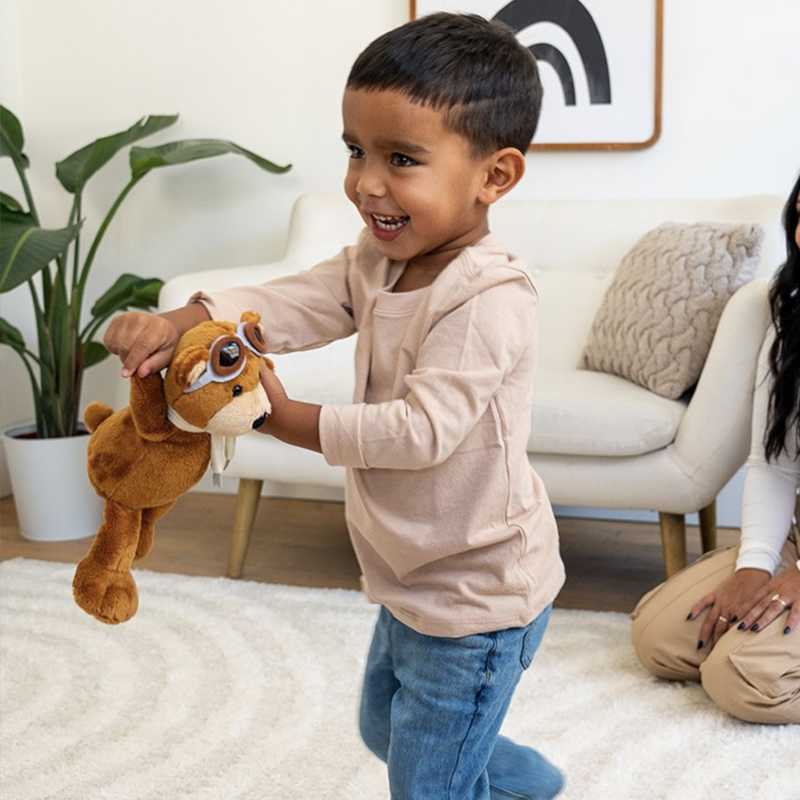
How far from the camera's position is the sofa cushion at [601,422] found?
2.02 meters

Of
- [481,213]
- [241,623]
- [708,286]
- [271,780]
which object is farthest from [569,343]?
[481,213]

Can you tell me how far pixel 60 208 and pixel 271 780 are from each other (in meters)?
2.19

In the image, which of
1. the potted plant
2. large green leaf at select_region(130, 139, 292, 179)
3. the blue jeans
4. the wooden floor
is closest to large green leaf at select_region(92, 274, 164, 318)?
the potted plant

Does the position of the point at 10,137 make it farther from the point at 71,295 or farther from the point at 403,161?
the point at 403,161

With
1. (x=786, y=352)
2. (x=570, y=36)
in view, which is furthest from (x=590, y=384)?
(x=570, y=36)

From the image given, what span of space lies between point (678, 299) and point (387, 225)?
51.6 inches

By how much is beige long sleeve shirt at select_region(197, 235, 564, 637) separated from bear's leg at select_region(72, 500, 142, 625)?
8.1 inches

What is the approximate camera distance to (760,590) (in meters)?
1.71

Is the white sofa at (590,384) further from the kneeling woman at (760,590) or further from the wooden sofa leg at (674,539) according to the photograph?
Answer: the kneeling woman at (760,590)

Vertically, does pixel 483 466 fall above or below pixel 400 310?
below

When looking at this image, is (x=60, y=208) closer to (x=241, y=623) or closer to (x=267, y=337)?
(x=241, y=623)

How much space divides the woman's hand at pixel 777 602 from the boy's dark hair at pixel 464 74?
0.99 meters

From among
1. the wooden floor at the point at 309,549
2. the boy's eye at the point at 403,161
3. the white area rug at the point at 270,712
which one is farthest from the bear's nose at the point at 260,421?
the wooden floor at the point at 309,549

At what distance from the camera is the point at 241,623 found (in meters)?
2.05
